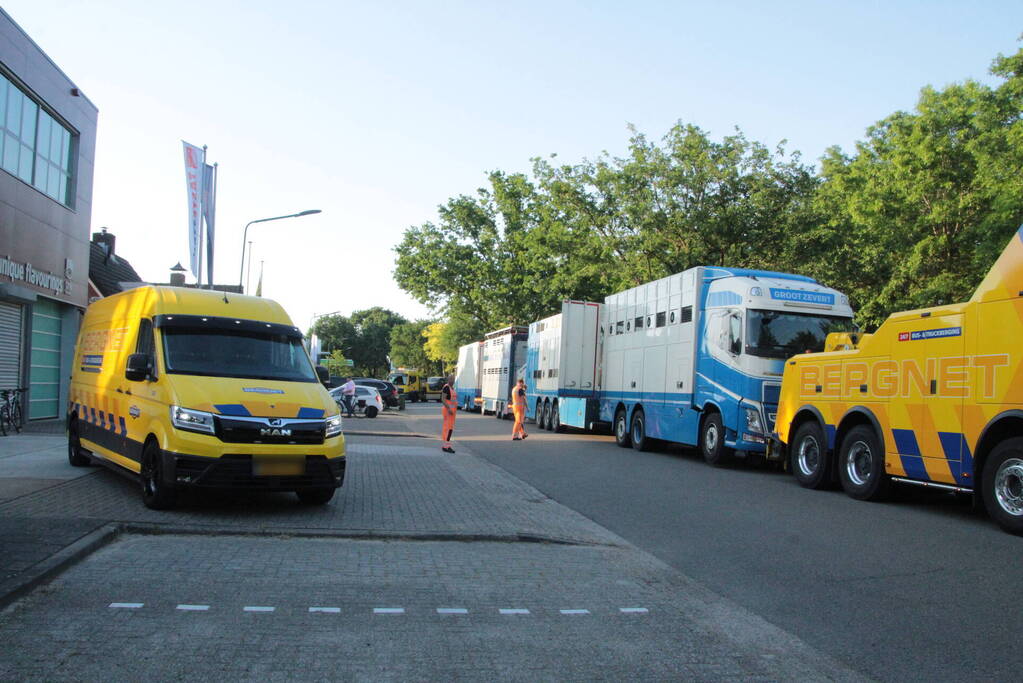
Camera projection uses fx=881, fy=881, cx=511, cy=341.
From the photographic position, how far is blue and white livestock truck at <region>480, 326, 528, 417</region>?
35.8 meters

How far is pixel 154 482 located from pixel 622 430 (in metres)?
14.2

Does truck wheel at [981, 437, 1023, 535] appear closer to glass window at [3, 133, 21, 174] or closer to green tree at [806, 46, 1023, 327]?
green tree at [806, 46, 1023, 327]

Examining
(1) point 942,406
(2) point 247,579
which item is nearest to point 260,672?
(2) point 247,579

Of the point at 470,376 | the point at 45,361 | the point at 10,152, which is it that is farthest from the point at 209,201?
the point at 470,376

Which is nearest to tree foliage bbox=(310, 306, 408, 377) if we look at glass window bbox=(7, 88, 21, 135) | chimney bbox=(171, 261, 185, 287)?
chimney bbox=(171, 261, 185, 287)

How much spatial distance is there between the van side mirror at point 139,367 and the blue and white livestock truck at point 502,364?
2382 centimetres

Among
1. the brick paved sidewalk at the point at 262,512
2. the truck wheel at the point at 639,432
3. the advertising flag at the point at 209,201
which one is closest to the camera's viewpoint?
the brick paved sidewalk at the point at 262,512

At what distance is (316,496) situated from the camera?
966cm

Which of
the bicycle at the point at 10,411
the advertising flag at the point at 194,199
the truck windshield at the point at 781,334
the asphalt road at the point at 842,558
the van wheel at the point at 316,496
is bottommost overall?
the asphalt road at the point at 842,558

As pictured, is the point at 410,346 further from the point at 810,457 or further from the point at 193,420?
the point at 193,420

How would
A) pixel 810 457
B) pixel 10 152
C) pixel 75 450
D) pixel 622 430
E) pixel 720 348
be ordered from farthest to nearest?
pixel 622 430 → pixel 10 152 → pixel 720 348 → pixel 810 457 → pixel 75 450

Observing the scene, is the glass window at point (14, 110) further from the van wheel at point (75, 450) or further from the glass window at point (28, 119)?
the van wheel at point (75, 450)

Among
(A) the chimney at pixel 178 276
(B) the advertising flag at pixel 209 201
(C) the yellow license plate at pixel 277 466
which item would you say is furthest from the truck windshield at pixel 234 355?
(A) the chimney at pixel 178 276

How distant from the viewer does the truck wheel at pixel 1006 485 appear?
902 cm
